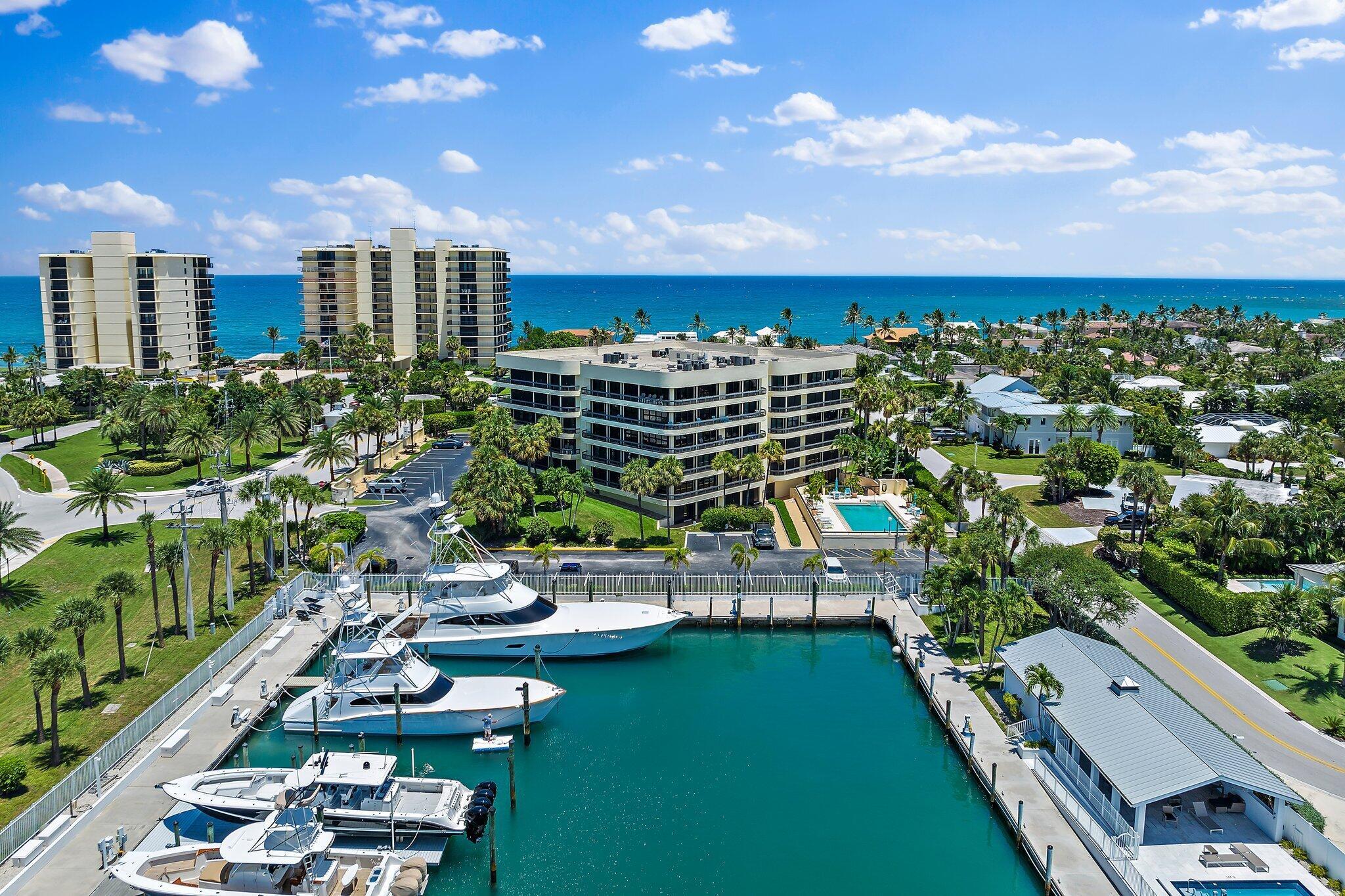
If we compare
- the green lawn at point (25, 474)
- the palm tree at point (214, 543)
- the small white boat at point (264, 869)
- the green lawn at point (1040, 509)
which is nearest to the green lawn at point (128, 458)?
the green lawn at point (25, 474)

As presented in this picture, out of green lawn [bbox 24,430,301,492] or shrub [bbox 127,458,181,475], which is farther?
shrub [bbox 127,458,181,475]

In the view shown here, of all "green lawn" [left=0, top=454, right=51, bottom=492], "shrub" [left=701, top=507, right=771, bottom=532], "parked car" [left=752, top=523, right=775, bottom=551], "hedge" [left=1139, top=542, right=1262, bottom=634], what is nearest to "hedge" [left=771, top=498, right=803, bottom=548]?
"parked car" [left=752, top=523, right=775, bottom=551]

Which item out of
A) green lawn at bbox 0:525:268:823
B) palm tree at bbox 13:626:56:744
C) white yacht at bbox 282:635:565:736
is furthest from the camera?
white yacht at bbox 282:635:565:736

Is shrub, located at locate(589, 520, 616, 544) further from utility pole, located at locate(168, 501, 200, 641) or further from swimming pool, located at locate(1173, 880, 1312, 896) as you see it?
swimming pool, located at locate(1173, 880, 1312, 896)

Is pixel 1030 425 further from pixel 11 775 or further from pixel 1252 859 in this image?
pixel 11 775

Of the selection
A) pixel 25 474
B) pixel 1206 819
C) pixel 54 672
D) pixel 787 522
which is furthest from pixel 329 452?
pixel 1206 819

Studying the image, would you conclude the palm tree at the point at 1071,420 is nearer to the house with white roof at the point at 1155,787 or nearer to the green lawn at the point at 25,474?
the house with white roof at the point at 1155,787

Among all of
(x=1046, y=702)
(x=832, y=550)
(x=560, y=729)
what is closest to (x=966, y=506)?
(x=832, y=550)
